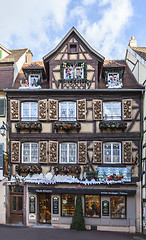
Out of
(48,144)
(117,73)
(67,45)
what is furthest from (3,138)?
(117,73)

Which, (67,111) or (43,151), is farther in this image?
(67,111)

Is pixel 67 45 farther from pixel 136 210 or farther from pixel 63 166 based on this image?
pixel 136 210

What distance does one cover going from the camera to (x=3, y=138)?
55.0ft

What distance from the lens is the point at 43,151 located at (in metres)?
16.2

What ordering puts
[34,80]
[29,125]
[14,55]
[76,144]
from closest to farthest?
[29,125] < [76,144] < [34,80] < [14,55]

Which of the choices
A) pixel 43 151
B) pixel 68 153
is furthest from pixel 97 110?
pixel 43 151

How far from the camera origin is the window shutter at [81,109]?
16.3 metres

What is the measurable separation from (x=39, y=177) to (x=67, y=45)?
8581mm

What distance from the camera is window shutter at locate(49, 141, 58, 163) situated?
16.2m

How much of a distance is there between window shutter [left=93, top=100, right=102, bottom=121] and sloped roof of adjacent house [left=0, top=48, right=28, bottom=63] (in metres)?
6.80

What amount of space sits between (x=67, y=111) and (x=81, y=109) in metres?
0.91

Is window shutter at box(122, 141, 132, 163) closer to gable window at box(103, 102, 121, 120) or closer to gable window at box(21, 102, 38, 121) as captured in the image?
gable window at box(103, 102, 121, 120)

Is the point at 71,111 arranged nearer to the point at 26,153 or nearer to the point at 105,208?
the point at 26,153

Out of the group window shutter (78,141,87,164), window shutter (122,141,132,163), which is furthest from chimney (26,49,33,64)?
window shutter (122,141,132,163)
